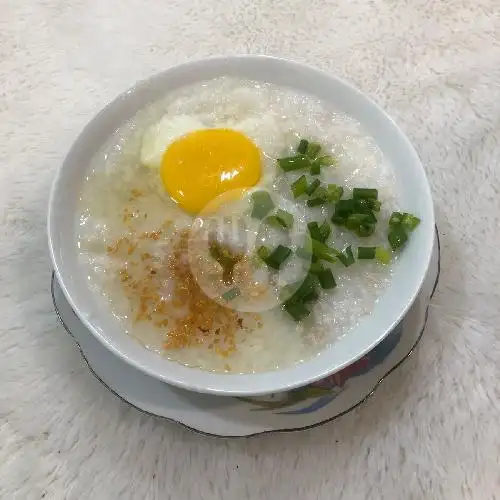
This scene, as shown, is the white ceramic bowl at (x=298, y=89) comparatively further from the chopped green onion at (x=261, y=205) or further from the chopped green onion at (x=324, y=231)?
the chopped green onion at (x=261, y=205)

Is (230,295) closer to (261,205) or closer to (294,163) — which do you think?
(261,205)

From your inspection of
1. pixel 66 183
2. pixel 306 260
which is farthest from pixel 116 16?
pixel 306 260

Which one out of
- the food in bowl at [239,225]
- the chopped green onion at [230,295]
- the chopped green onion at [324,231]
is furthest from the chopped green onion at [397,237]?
the chopped green onion at [230,295]

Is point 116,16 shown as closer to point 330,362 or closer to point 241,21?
point 241,21

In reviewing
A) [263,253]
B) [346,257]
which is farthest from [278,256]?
[346,257]

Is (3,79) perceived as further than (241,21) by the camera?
No

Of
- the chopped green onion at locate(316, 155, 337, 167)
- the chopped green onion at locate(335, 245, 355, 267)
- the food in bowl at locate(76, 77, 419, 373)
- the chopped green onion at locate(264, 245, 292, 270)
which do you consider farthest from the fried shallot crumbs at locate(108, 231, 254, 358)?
the chopped green onion at locate(316, 155, 337, 167)
